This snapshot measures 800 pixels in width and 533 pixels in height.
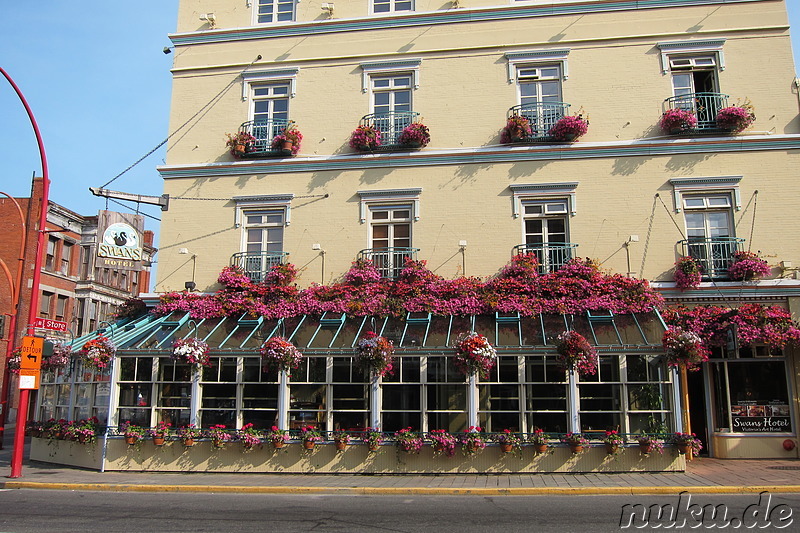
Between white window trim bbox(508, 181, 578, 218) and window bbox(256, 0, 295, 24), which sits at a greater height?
window bbox(256, 0, 295, 24)

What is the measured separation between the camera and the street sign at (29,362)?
45.2 feet

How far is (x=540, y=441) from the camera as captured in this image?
14.0m

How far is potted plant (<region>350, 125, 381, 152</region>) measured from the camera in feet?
58.0

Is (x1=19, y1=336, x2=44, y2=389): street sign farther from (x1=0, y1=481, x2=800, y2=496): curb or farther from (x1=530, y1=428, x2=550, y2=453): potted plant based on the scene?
(x1=530, y1=428, x2=550, y2=453): potted plant

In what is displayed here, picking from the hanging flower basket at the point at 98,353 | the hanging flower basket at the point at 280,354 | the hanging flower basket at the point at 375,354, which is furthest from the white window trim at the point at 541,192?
the hanging flower basket at the point at 98,353

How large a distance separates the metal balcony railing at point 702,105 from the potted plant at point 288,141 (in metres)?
10.1

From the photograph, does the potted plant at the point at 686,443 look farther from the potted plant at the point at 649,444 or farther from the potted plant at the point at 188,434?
the potted plant at the point at 188,434

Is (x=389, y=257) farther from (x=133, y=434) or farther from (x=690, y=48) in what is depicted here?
(x=690, y=48)

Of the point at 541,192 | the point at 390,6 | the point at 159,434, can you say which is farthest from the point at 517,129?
the point at 159,434

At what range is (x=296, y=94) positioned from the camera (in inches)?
742

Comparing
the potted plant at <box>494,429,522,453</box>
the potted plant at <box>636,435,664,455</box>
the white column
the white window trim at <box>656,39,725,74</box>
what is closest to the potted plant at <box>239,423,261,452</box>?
the white column

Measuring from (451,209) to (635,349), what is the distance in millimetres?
5983

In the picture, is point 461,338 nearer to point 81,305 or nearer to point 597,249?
point 597,249

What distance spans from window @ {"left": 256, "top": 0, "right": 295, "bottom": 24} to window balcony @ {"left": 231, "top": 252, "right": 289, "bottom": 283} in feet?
24.2
